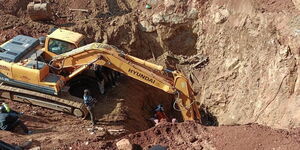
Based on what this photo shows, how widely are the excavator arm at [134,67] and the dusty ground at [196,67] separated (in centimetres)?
185

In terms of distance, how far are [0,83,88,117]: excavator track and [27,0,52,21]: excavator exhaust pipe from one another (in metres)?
4.49

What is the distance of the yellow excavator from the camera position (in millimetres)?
13336

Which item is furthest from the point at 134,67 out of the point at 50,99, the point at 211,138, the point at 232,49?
the point at 232,49

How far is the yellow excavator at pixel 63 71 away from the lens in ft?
43.8

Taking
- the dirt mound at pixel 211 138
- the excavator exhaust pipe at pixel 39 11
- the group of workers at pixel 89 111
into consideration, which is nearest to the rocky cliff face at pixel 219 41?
the excavator exhaust pipe at pixel 39 11

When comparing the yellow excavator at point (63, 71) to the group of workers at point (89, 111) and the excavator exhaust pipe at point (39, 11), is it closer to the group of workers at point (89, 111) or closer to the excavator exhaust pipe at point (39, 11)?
the group of workers at point (89, 111)

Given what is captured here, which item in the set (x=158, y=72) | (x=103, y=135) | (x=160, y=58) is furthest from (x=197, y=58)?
(x=103, y=135)

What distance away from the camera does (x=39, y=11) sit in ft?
56.2

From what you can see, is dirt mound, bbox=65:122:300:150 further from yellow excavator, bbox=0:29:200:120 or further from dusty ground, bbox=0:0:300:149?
yellow excavator, bbox=0:29:200:120

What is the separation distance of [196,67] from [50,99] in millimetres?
6937

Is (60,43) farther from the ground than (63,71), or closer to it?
farther from the ground

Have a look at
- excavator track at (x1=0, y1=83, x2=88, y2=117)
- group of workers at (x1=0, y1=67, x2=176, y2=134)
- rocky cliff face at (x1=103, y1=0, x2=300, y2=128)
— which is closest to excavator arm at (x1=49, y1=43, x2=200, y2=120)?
group of workers at (x1=0, y1=67, x2=176, y2=134)

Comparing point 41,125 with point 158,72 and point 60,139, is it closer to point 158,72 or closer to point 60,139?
point 60,139

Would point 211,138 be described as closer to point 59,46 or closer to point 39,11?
point 59,46
